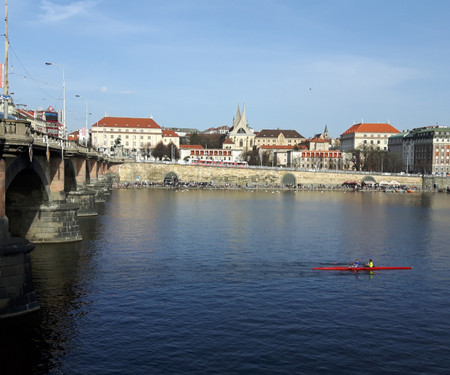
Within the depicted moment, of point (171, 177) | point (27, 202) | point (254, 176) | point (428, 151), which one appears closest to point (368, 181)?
point (254, 176)

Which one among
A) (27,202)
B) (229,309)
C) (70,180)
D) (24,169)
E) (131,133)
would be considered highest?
(131,133)

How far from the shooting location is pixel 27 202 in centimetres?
3525

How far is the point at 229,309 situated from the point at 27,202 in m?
19.3

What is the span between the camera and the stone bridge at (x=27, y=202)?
20281mm

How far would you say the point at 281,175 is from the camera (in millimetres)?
140875

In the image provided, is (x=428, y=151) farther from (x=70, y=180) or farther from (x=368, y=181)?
(x=70, y=180)

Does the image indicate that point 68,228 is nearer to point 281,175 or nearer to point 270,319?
point 270,319

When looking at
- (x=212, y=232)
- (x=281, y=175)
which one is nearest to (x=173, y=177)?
(x=281, y=175)

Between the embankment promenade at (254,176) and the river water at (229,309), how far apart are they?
3422 inches

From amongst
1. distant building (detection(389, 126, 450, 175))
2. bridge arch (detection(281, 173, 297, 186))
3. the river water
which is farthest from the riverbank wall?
the river water

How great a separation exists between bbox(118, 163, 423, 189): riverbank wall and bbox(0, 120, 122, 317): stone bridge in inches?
3054

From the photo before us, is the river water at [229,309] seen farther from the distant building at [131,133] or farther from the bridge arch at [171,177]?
the distant building at [131,133]

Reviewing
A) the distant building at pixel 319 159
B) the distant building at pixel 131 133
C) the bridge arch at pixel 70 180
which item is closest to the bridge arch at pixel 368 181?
the distant building at pixel 319 159

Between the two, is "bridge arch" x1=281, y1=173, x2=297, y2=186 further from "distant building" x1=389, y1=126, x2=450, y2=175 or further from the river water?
the river water
